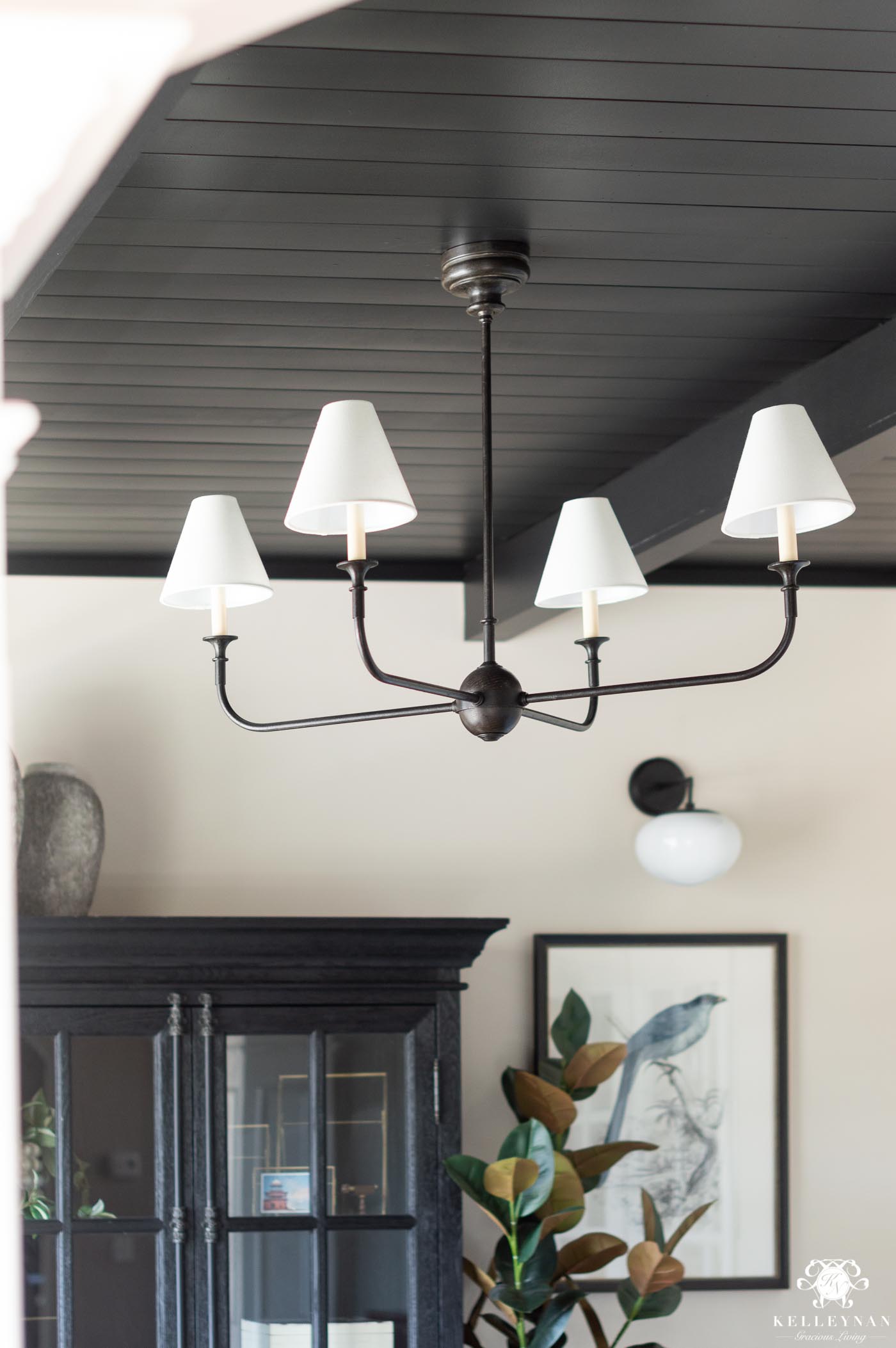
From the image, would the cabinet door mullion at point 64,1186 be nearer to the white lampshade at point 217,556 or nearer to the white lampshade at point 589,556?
the white lampshade at point 217,556

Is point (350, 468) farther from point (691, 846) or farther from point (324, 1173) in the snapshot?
point (691, 846)

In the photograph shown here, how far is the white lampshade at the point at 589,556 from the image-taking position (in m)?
1.86

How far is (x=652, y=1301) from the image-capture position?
3.03 metres

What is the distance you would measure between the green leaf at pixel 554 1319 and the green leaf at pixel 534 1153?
7.0 inches

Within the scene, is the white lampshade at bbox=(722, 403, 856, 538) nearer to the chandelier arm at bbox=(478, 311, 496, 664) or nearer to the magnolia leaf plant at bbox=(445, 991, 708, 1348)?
the chandelier arm at bbox=(478, 311, 496, 664)

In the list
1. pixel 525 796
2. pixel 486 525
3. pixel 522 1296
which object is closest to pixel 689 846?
pixel 525 796

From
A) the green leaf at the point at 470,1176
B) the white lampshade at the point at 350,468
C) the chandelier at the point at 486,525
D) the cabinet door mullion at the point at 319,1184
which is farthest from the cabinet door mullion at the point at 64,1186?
the white lampshade at the point at 350,468

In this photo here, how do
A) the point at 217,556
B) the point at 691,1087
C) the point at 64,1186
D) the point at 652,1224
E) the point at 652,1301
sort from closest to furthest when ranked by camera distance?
the point at 217,556 → the point at 64,1186 → the point at 652,1301 → the point at 652,1224 → the point at 691,1087

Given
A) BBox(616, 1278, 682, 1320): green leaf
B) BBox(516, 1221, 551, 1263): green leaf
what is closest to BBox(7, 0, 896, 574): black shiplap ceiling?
BBox(516, 1221, 551, 1263): green leaf

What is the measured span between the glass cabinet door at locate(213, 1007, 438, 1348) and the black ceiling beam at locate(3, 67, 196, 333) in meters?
1.71

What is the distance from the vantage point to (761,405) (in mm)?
2340

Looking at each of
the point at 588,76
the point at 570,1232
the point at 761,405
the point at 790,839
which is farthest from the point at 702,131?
the point at 570,1232

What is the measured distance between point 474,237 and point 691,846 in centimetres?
194
